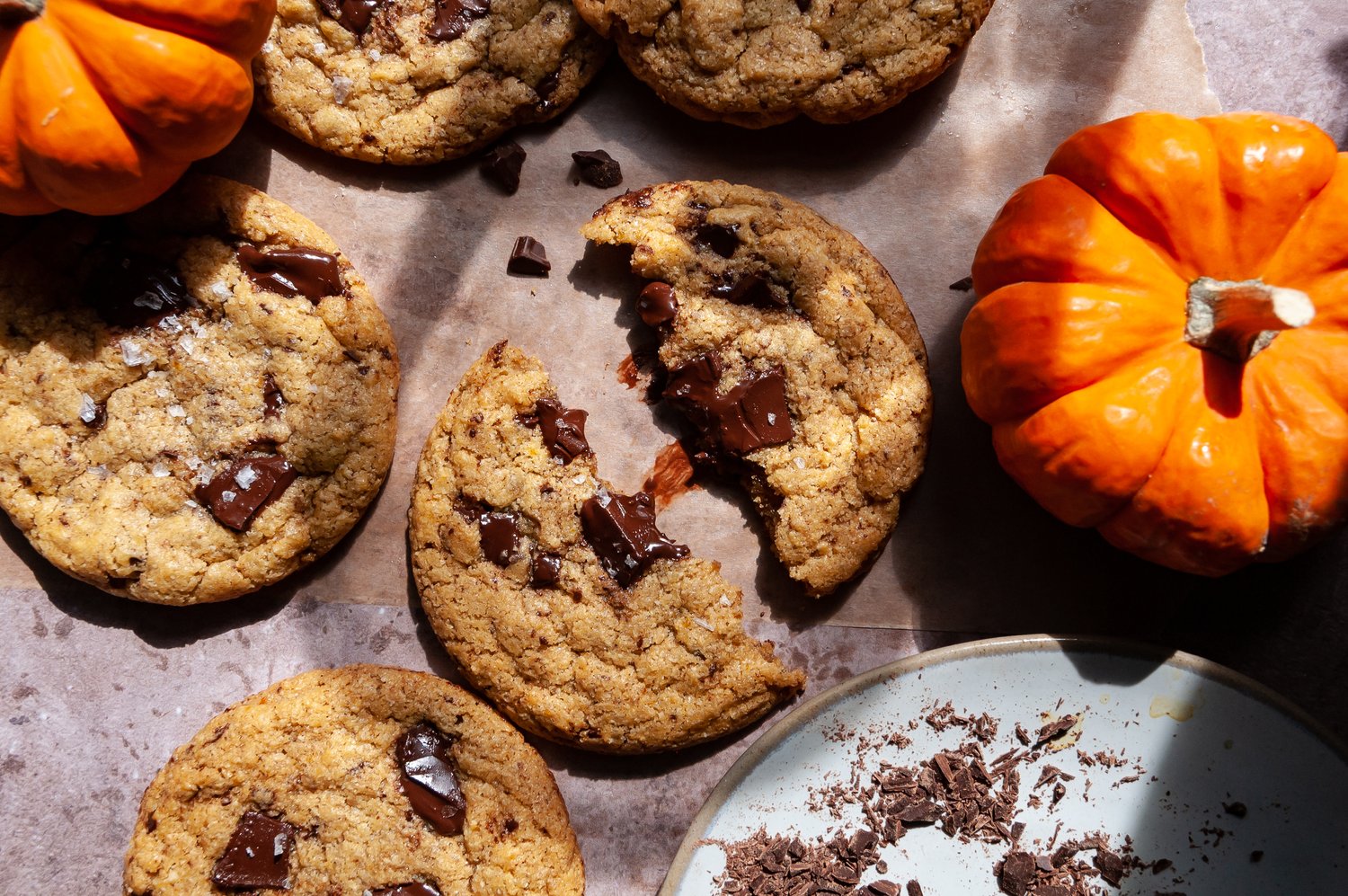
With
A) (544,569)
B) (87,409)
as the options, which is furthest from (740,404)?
(87,409)

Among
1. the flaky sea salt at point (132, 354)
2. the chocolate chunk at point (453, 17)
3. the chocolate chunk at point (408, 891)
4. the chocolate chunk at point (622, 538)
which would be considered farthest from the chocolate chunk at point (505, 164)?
the chocolate chunk at point (408, 891)

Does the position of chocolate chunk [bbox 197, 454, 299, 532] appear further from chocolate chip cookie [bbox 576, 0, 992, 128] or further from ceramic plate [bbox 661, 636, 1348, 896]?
chocolate chip cookie [bbox 576, 0, 992, 128]

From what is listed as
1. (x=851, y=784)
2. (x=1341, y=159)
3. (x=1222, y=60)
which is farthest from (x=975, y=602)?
(x=1222, y=60)

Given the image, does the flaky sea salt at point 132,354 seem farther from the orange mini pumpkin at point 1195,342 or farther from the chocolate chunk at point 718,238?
the orange mini pumpkin at point 1195,342

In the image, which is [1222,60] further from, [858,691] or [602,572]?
[602,572]

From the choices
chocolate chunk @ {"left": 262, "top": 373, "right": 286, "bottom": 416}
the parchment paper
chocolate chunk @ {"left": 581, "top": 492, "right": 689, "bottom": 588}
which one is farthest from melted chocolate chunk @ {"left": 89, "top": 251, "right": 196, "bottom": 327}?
chocolate chunk @ {"left": 581, "top": 492, "right": 689, "bottom": 588}
